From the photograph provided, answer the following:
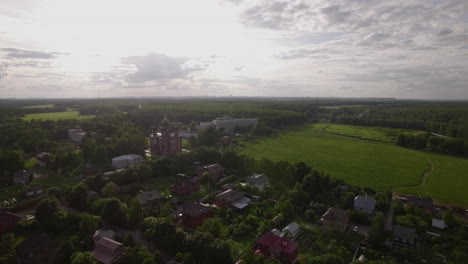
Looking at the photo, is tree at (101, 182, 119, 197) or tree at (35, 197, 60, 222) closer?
tree at (35, 197, 60, 222)

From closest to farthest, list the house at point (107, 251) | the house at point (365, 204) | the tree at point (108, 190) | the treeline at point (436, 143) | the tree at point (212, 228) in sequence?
the house at point (107, 251), the tree at point (212, 228), the house at point (365, 204), the tree at point (108, 190), the treeline at point (436, 143)

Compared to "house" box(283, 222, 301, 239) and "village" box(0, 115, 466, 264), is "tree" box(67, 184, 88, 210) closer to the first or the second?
"village" box(0, 115, 466, 264)

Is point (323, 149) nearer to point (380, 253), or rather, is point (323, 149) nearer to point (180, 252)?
point (380, 253)

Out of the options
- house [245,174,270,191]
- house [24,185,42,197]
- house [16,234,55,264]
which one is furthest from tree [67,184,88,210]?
house [245,174,270,191]

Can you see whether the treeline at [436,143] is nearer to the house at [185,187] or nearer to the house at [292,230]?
the house at [292,230]

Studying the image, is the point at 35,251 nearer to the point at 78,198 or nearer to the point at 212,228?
the point at 78,198

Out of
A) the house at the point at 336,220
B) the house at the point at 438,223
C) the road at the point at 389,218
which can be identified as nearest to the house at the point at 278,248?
the house at the point at 336,220

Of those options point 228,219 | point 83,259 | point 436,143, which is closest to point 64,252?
point 83,259
